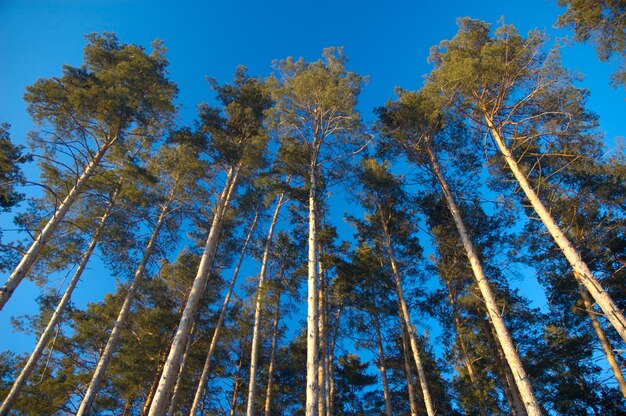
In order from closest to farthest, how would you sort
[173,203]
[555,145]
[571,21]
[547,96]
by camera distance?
1. [571,21]
2. [547,96]
3. [555,145]
4. [173,203]

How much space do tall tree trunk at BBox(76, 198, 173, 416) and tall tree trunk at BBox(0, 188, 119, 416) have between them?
167 cm

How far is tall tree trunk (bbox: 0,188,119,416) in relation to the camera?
9.51 metres

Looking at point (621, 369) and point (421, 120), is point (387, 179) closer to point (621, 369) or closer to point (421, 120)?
point (421, 120)

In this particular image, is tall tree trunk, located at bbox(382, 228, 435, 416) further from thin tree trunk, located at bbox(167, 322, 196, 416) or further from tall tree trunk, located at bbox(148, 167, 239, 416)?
thin tree trunk, located at bbox(167, 322, 196, 416)

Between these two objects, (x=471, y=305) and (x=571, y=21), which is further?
(x=471, y=305)

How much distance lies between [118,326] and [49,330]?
6.12ft

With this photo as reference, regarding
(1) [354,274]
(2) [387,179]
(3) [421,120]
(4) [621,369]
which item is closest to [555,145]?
(3) [421,120]

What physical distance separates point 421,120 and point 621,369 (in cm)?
1097

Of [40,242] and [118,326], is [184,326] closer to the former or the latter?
[118,326]

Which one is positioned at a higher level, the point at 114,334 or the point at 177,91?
the point at 177,91

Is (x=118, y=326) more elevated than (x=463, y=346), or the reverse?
(x=463, y=346)

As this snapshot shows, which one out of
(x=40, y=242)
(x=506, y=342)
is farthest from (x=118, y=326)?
(x=506, y=342)

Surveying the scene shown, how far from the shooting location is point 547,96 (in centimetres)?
1149

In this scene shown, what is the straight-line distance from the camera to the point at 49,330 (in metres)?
10.4
